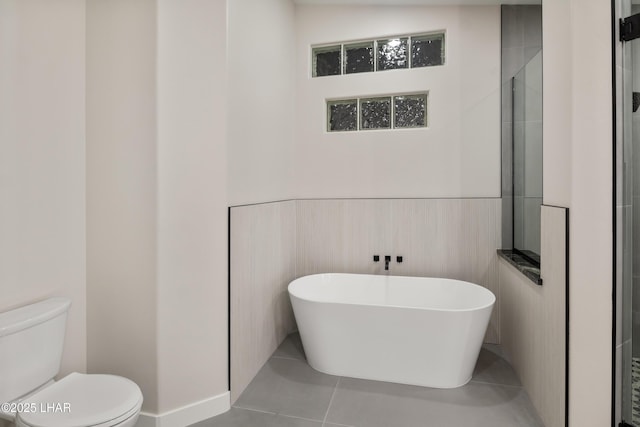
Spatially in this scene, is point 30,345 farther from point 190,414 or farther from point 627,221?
point 627,221

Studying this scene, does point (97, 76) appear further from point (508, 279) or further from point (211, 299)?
point (508, 279)

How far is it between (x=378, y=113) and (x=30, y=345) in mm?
2877

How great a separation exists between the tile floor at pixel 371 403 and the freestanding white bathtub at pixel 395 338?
0.26 ft

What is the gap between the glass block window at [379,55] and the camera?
3045 millimetres

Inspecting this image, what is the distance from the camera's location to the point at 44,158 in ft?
5.75

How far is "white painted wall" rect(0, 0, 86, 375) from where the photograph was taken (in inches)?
63.2

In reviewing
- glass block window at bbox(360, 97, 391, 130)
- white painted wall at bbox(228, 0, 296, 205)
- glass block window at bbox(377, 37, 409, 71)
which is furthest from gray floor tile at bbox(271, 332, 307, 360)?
glass block window at bbox(377, 37, 409, 71)

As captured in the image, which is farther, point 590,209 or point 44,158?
point 44,158

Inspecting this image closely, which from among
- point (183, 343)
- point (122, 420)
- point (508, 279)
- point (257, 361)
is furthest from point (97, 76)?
point (508, 279)

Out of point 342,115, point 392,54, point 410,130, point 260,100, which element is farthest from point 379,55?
point 260,100

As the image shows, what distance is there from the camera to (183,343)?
6.41ft

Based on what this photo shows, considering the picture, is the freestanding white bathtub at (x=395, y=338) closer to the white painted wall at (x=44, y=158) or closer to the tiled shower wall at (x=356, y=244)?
the tiled shower wall at (x=356, y=244)

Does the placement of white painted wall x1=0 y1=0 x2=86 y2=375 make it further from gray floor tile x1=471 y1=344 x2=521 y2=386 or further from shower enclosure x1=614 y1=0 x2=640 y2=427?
shower enclosure x1=614 y1=0 x2=640 y2=427

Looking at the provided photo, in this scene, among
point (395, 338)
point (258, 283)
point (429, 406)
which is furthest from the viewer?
point (258, 283)
